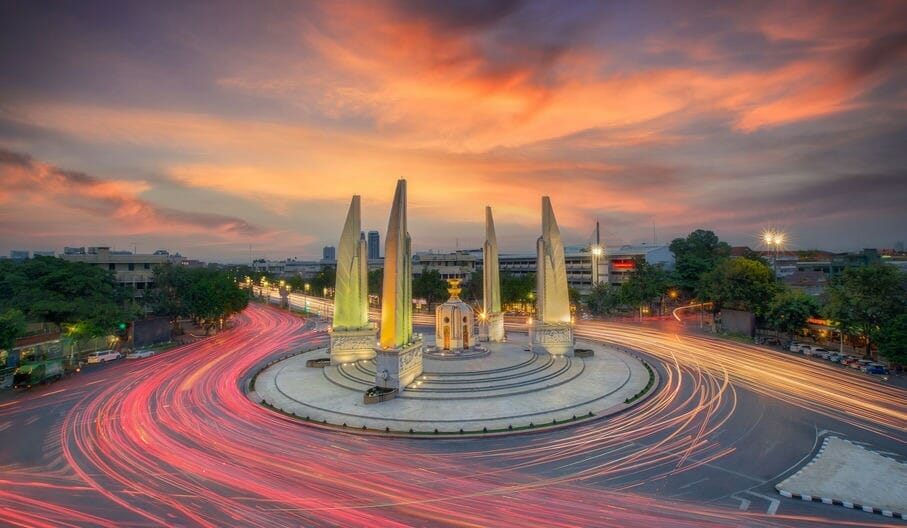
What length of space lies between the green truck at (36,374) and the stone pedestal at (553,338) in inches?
1401

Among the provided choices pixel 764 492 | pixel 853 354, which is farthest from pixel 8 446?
pixel 853 354

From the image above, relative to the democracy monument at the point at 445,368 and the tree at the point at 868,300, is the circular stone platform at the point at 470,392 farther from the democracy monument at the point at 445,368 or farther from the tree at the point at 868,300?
the tree at the point at 868,300

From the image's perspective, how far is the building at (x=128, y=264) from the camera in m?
56.9

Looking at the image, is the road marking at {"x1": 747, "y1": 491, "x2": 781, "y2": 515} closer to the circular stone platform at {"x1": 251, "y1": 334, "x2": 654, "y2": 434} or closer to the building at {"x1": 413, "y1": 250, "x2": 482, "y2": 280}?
the circular stone platform at {"x1": 251, "y1": 334, "x2": 654, "y2": 434}

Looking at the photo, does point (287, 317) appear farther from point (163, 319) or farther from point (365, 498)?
point (365, 498)

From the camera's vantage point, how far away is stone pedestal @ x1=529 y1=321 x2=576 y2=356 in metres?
33.7

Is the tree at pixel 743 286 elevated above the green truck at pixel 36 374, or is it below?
above

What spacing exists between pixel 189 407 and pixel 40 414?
779 cm

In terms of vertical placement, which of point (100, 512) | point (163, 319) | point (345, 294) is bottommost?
point (100, 512)

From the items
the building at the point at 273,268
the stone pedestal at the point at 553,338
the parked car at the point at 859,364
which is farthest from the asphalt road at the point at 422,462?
A: the building at the point at 273,268

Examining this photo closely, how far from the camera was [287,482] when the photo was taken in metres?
15.5

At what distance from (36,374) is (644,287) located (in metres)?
64.2

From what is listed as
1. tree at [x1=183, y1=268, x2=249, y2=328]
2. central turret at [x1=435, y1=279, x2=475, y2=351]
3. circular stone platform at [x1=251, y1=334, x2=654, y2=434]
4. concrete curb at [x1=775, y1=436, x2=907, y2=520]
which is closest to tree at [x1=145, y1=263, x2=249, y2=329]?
tree at [x1=183, y1=268, x2=249, y2=328]

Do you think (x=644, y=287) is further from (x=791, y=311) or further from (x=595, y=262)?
(x=791, y=311)
